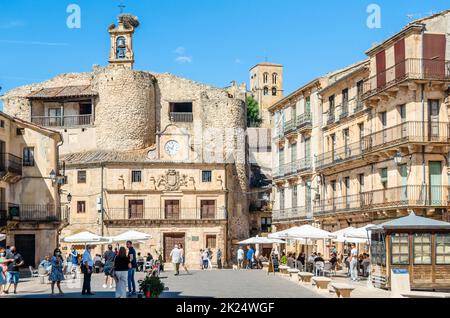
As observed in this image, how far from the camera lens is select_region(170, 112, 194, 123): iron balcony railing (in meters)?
71.3

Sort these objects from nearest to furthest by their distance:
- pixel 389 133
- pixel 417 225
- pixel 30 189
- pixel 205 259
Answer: pixel 417 225
pixel 389 133
pixel 30 189
pixel 205 259

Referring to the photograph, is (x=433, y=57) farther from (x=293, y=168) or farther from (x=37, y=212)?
(x=37, y=212)

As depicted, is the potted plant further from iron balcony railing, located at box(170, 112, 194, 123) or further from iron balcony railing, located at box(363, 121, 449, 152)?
iron balcony railing, located at box(170, 112, 194, 123)

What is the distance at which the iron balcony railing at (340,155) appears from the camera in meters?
44.3

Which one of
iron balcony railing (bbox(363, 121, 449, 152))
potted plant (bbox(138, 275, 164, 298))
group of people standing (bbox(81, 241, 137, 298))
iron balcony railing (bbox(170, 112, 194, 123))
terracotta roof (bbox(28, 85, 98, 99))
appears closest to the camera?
potted plant (bbox(138, 275, 164, 298))

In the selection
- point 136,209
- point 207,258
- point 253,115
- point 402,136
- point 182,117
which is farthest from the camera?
point 253,115

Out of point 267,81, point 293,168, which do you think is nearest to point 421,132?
point 293,168

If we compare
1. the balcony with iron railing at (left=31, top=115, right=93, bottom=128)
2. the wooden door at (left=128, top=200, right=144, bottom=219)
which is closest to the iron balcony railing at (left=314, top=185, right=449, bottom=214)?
the wooden door at (left=128, top=200, right=144, bottom=219)

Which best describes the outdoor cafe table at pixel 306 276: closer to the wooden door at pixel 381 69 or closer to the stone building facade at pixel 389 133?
the stone building facade at pixel 389 133

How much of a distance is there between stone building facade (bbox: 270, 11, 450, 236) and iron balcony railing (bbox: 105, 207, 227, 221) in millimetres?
12972

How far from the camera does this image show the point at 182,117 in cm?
7144

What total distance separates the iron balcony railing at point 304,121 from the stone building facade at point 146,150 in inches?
400

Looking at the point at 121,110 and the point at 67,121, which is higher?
the point at 121,110

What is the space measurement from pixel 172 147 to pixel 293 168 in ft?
41.6
